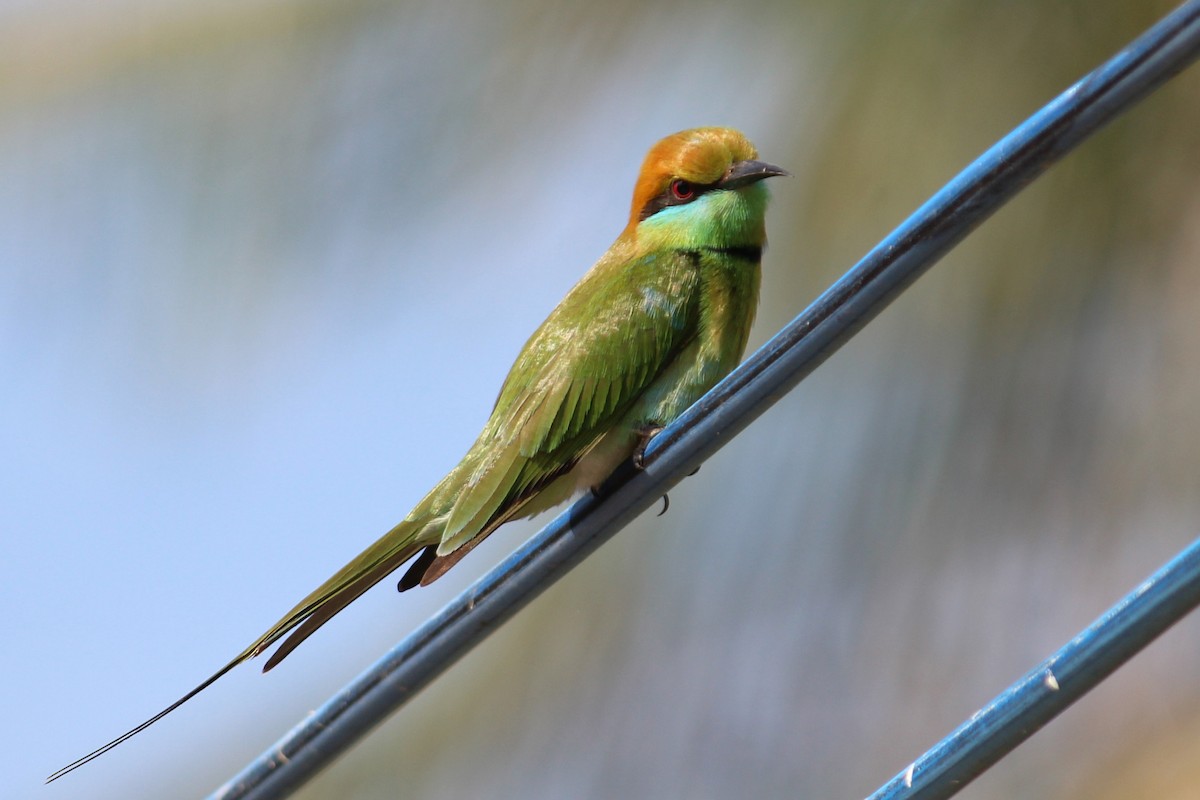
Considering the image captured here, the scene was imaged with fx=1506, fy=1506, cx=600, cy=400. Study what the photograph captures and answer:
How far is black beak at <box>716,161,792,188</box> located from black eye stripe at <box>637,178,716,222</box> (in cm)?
4

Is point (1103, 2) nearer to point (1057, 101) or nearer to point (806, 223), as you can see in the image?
point (806, 223)

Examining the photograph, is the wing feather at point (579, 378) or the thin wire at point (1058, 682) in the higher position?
the wing feather at point (579, 378)

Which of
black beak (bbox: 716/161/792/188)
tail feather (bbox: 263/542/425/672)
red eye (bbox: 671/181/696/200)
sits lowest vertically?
tail feather (bbox: 263/542/425/672)

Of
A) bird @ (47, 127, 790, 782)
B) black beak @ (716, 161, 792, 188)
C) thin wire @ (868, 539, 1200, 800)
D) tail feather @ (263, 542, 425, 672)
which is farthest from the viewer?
black beak @ (716, 161, 792, 188)

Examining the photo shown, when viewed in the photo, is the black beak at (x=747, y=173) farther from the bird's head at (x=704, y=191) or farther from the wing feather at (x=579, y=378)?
the wing feather at (x=579, y=378)

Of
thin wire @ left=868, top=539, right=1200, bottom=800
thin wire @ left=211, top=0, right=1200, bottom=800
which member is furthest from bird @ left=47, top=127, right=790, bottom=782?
thin wire @ left=868, top=539, right=1200, bottom=800

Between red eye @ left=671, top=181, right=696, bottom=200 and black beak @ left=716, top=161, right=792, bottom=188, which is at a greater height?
red eye @ left=671, top=181, right=696, bottom=200

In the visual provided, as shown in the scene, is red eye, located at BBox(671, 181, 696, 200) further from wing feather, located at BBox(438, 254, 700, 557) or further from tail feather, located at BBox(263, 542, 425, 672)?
tail feather, located at BBox(263, 542, 425, 672)

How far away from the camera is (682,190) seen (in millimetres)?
2883

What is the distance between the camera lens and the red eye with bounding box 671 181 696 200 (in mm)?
2873

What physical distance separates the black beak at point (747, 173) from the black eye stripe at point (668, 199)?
0.04 meters

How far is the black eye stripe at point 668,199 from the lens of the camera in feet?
9.39

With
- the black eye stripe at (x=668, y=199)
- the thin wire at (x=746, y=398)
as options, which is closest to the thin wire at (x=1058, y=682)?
the thin wire at (x=746, y=398)

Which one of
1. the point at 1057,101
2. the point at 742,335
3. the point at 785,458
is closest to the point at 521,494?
the point at 742,335
